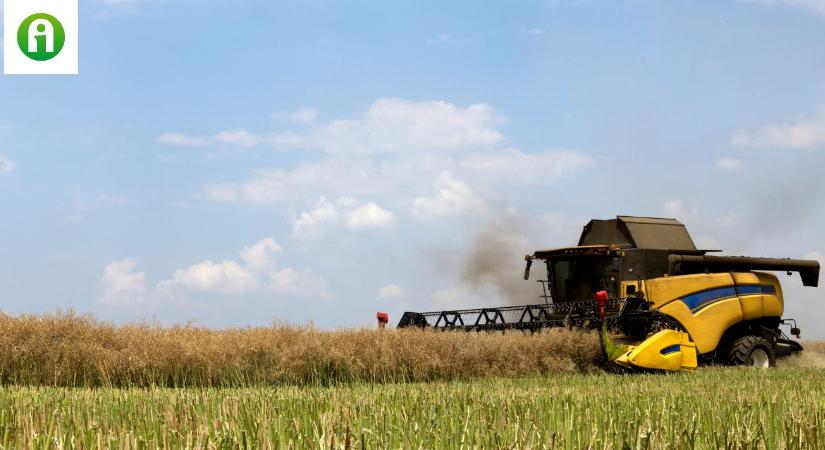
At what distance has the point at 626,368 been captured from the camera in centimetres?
1320

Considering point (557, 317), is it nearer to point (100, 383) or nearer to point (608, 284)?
point (608, 284)

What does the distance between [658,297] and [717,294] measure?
4.67 ft

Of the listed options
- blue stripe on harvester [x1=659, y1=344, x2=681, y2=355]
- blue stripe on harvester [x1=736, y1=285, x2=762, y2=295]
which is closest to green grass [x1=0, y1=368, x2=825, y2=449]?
blue stripe on harvester [x1=659, y1=344, x2=681, y2=355]

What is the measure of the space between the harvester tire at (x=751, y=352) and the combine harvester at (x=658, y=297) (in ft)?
0.06

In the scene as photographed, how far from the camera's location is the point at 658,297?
49.1ft

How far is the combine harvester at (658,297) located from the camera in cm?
1430

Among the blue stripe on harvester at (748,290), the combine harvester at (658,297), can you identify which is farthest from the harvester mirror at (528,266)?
the blue stripe on harvester at (748,290)

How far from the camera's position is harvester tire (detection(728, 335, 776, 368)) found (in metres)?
15.3

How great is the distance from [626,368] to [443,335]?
303cm

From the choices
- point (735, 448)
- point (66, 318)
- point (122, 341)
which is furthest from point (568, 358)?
point (735, 448)

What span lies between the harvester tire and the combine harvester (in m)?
0.02

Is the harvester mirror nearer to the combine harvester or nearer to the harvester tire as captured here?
the combine harvester

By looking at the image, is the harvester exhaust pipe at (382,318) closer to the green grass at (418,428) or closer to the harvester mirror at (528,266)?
the harvester mirror at (528,266)

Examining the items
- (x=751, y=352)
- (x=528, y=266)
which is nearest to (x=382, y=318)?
(x=528, y=266)
